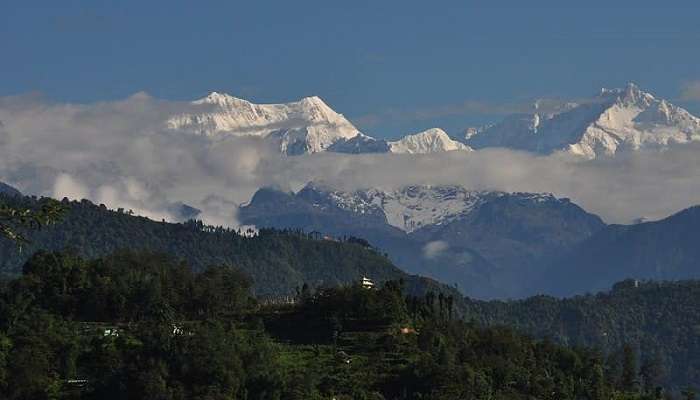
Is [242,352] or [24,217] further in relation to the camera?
[242,352]

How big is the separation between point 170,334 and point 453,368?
109 feet

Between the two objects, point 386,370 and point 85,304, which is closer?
point 386,370

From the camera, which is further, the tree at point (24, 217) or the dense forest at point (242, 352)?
the dense forest at point (242, 352)

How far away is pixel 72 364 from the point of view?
159m

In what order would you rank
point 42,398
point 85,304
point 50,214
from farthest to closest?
point 85,304, point 42,398, point 50,214

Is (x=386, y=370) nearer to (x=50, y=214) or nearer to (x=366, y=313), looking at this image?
(x=366, y=313)

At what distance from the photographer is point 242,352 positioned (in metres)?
160

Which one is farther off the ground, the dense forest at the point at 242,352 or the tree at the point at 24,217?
the dense forest at the point at 242,352

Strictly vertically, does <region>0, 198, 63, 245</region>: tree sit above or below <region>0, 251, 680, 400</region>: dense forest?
below

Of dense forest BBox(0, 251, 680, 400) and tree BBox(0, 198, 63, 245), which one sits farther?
dense forest BBox(0, 251, 680, 400)

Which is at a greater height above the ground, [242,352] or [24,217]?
[242,352]

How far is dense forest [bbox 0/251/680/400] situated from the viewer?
5994 inches

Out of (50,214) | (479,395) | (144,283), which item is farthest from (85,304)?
(50,214)

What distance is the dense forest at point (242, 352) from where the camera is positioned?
500 ft
